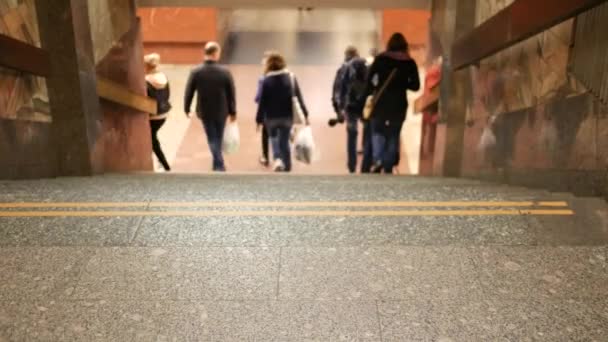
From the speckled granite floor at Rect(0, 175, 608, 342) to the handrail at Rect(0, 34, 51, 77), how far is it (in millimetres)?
1149

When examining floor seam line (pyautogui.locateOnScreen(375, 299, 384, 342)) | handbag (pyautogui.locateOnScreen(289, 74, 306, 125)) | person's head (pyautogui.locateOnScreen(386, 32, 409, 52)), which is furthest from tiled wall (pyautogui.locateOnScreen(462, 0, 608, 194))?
handbag (pyautogui.locateOnScreen(289, 74, 306, 125))

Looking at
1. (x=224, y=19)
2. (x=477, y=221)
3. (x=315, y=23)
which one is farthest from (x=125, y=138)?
(x=315, y=23)

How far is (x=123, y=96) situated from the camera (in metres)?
4.48

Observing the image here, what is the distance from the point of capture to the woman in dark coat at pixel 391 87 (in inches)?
180

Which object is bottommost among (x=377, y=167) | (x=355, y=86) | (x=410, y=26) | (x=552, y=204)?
(x=377, y=167)

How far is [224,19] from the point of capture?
10828 millimetres

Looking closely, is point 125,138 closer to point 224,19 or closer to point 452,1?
point 452,1

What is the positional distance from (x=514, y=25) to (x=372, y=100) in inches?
86.1

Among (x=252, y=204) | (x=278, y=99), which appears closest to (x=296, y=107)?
(x=278, y=99)

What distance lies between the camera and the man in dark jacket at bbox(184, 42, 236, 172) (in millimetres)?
5152

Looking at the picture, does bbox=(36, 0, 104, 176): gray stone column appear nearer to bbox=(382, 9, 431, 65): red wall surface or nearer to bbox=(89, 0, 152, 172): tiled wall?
bbox=(89, 0, 152, 172): tiled wall

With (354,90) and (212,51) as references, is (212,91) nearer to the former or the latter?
(212,51)

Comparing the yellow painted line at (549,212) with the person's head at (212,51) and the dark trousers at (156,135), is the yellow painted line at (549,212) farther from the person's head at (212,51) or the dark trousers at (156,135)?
the dark trousers at (156,135)

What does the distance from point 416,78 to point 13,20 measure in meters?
3.30
